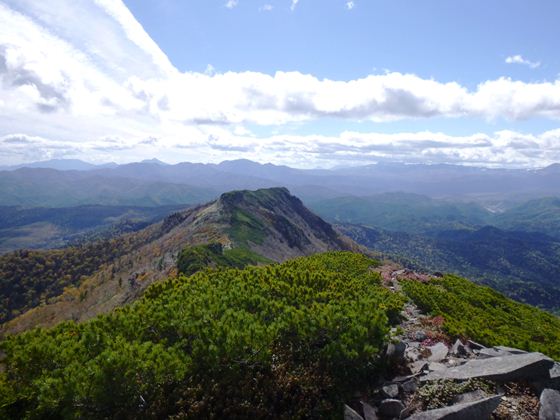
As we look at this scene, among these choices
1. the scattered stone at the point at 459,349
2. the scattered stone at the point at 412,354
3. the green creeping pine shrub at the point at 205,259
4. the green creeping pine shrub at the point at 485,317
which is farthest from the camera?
the green creeping pine shrub at the point at 205,259

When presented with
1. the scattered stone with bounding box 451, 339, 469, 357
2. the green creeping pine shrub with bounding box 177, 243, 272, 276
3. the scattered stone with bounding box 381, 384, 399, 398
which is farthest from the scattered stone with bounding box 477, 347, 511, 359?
the green creeping pine shrub with bounding box 177, 243, 272, 276

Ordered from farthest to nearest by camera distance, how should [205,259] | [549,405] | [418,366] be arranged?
1. [205,259]
2. [418,366]
3. [549,405]

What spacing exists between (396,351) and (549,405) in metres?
6.21

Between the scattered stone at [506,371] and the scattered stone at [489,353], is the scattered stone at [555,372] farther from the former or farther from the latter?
the scattered stone at [489,353]

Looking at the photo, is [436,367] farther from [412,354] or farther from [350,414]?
[350,414]

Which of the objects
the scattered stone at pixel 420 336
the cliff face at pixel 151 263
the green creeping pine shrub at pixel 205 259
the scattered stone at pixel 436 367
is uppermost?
the scattered stone at pixel 436 367

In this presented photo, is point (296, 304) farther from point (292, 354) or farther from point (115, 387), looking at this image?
point (115, 387)

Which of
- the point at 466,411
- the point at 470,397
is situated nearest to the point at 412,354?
the point at 470,397

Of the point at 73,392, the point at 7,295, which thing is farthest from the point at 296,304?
the point at 7,295

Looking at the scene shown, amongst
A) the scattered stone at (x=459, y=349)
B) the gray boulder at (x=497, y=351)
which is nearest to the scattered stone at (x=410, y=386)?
the scattered stone at (x=459, y=349)

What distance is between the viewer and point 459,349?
817 inches

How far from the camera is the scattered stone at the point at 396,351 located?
18.6 m

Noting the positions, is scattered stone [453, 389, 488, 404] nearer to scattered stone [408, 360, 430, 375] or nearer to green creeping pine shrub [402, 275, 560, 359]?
scattered stone [408, 360, 430, 375]

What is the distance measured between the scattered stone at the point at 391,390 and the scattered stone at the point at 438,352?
4.01m
